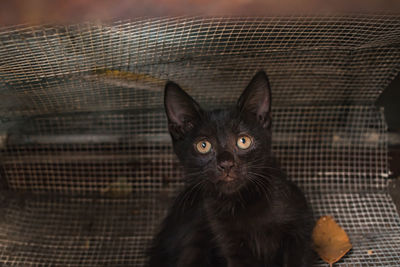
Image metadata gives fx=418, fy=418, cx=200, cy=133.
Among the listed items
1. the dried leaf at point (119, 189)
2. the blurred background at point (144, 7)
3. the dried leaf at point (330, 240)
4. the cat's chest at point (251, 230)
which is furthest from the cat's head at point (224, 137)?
the blurred background at point (144, 7)

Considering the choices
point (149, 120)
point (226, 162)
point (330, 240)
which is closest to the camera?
point (226, 162)

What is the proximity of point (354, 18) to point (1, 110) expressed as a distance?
1534 mm

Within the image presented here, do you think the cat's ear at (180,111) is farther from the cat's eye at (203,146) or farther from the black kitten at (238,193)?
the cat's eye at (203,146)

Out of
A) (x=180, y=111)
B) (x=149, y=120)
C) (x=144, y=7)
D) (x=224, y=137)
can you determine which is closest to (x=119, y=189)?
(x=149, y=120)

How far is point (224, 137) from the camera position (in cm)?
148

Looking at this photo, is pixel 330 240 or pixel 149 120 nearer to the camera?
pixel 330 240

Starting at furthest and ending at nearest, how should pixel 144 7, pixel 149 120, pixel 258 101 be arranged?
pixel 149 120, pixel 258 101, pixel 144 7

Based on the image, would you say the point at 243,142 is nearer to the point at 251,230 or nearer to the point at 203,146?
the point at 203,146

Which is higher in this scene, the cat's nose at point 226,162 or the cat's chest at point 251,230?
the cat's nose at point 226,162

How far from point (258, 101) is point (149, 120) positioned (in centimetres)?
76

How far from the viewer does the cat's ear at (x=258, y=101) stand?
1537 millimetres

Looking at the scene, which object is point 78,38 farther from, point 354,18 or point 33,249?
point 33,249

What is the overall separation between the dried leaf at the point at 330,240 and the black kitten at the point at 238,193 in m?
0.13

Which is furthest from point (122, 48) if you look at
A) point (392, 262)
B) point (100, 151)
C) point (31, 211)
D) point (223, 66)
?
point (392, 262)
